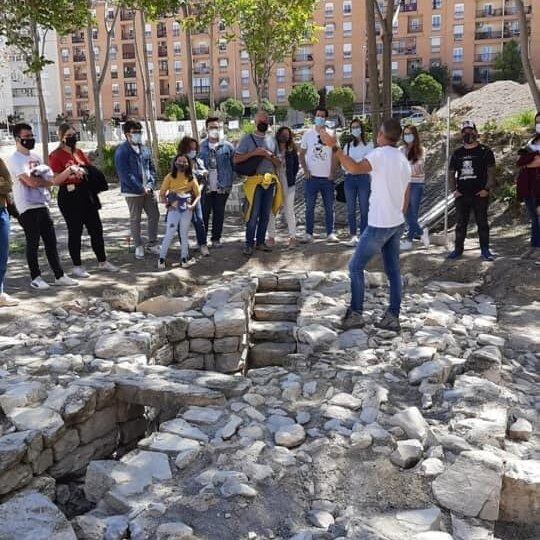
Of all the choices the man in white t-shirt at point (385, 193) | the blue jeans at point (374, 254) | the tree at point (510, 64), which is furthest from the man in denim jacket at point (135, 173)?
the tree at point (510, 64)

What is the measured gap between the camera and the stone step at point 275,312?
7.41m

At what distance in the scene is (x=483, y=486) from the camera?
11.1 feet

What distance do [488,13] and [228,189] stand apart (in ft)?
170

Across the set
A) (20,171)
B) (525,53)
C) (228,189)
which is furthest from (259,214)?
(525,53)

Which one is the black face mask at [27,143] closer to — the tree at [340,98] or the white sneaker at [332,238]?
the white sneaker at [332,238]

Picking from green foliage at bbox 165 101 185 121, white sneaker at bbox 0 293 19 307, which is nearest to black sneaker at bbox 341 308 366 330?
white sneaker at bbox 0 293 19 307

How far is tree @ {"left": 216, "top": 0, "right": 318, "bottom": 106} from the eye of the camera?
17.0 metres

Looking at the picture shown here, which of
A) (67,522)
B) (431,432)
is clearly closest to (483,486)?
(431,432)

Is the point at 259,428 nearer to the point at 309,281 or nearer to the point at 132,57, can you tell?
the point at 309,281

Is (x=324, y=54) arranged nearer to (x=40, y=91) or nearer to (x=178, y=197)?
(x=40, y=91)

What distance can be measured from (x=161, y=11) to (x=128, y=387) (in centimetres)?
1021

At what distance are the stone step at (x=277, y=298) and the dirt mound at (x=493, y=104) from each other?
1182 cm

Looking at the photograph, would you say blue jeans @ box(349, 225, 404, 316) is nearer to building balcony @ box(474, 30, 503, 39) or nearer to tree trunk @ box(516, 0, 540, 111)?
tree trunk @ box(516, 0, 540, 111)

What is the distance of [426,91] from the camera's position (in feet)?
138
